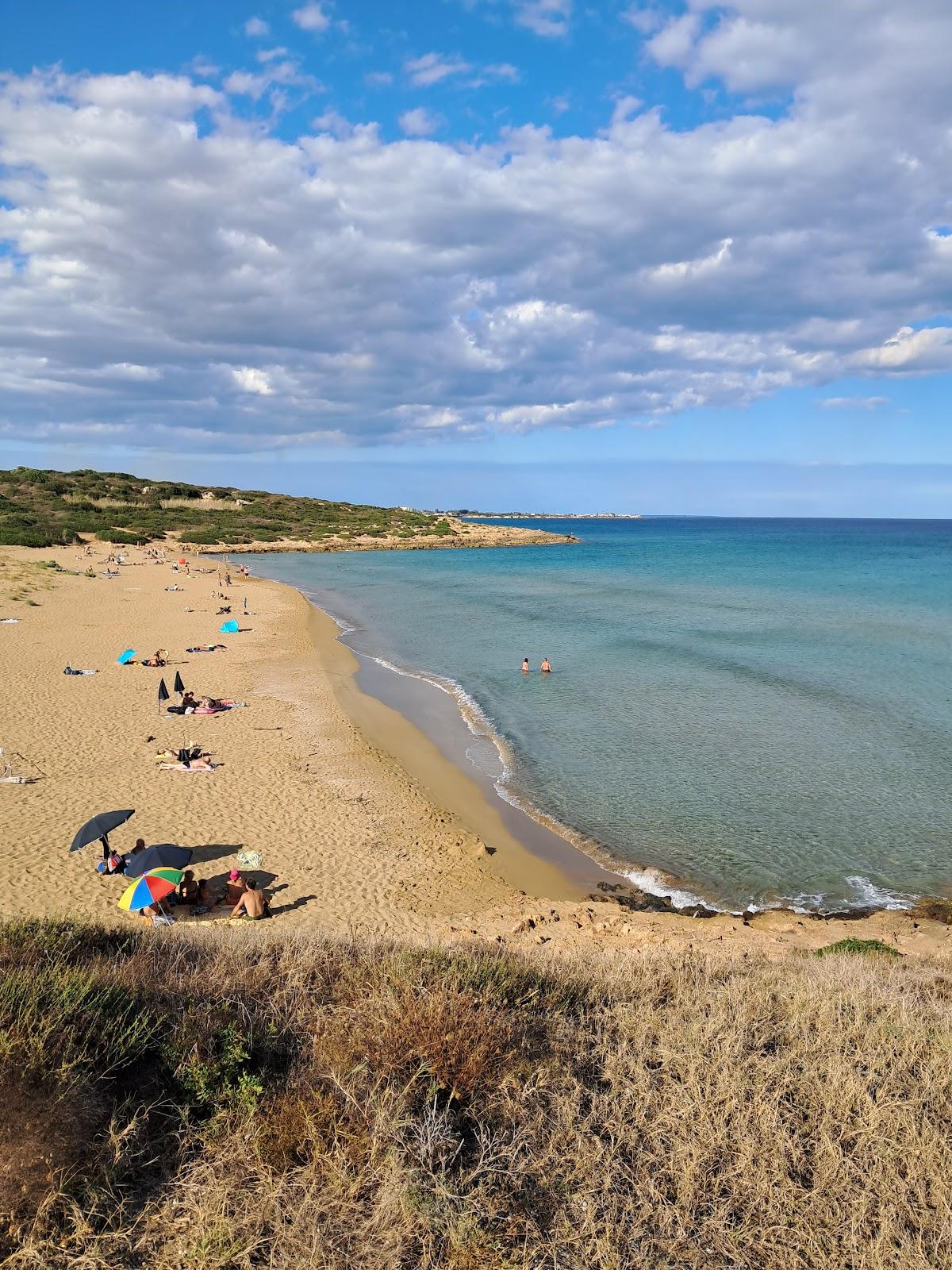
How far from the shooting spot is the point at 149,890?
36.8ft

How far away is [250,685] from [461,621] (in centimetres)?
1796

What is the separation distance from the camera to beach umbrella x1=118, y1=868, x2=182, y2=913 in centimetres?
1110

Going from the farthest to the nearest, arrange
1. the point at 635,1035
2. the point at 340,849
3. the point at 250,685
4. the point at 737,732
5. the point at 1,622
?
the point at 1,622, the point at 250,685, the point at 737,732, the point at 340,849, the point at 635,1035

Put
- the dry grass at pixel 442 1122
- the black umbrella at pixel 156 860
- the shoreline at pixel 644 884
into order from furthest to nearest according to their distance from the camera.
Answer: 1. the shoreline at pixel 644 884
2. the black umbrella at pixel 156 860
3. the dry grass at pixel 442 1122

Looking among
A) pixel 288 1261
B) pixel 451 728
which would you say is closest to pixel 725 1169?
pixel 288 1261

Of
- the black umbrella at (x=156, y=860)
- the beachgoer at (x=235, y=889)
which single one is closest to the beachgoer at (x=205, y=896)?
the beachgoer at (x=235, y=889)

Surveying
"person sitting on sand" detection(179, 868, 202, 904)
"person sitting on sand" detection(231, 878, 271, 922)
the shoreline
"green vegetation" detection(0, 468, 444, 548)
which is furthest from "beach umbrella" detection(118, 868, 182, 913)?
"green vegetation" detection(0, 468, 444, 548)

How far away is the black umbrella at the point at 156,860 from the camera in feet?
38.2

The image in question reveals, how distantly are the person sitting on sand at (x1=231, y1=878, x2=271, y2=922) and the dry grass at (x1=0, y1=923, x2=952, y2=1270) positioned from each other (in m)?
5.34

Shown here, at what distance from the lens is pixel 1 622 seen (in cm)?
3153

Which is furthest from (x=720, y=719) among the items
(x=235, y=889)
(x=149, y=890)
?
(x=149, y=890)

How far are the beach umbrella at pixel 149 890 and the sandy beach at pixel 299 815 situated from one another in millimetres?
237

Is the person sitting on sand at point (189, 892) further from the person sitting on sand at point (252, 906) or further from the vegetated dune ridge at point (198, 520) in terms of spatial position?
the vegetated dune ridge at point (198, 520)

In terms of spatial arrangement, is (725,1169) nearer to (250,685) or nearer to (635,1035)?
(635,1035)
